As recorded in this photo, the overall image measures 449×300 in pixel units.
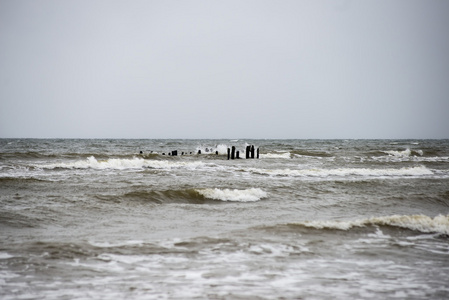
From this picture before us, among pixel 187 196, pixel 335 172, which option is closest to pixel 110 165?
pixel 187 196

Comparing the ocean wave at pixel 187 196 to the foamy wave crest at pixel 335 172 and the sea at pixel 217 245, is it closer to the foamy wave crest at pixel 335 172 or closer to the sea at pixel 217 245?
the sea at pixel 217 245

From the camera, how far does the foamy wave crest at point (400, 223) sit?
8.06m

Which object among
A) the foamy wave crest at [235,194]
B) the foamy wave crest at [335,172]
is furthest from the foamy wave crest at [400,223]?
the foamy wave crest at [335,172]

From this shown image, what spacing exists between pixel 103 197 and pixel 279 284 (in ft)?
26.7

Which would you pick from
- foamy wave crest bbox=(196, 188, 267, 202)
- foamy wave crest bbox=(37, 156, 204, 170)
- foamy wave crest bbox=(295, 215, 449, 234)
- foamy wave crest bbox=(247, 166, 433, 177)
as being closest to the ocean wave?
foamy wave crest bbox=(196, 188, 267, 202)

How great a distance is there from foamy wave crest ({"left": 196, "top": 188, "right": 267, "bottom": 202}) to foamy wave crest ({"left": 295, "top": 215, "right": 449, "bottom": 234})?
4295 millimetres

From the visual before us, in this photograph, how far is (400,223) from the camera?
8.52 metres

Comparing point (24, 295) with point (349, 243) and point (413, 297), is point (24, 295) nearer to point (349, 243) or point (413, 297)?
point (413, 297)

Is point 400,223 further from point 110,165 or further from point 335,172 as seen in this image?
point 110,165

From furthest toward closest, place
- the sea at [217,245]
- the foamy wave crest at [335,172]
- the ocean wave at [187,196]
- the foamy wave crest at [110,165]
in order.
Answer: the foamy wave crest at [110,165] → the foamy wave crest at [335,172] → the ocean wave at [187,196] → the sea at [217,245]

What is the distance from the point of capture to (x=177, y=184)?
15.1 metres

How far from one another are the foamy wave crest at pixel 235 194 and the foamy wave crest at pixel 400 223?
14.1 feet

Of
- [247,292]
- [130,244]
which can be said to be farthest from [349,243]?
[130,244]

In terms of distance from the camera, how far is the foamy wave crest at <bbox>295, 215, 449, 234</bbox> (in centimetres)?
806
